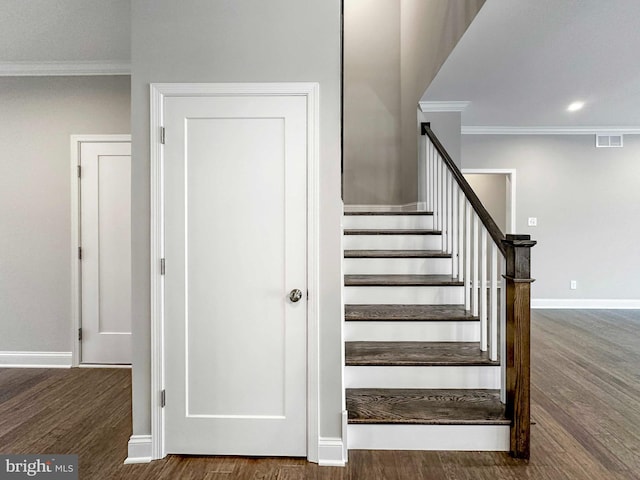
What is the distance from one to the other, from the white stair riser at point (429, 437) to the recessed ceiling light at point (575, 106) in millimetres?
3851

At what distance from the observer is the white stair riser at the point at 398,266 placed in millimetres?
3521

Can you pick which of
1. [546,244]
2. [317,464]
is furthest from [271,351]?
[546,244]

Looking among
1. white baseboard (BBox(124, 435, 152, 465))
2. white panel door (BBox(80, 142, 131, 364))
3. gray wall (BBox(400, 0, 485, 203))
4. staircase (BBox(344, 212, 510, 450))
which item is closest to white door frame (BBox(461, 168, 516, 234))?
gray wall (BBox(400, 0, 485, 203))

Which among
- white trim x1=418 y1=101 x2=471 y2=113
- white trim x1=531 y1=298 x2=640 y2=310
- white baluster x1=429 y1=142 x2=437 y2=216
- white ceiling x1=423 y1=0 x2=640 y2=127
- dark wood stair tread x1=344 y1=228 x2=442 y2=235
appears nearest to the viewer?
white ceiling x1=423 y1=0 x2=640 y2=127

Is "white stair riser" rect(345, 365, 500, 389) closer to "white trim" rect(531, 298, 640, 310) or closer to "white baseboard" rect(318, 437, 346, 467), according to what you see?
"white baseboard" rect(318, 437, 346, 467)

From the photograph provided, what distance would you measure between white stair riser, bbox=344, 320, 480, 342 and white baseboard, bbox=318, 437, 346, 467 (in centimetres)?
79

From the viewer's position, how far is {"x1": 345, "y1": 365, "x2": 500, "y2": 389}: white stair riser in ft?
8.27

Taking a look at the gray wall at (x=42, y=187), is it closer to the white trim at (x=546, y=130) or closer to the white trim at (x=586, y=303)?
the white trim at (x=546, y=130)

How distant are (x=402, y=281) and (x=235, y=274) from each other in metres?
1.46

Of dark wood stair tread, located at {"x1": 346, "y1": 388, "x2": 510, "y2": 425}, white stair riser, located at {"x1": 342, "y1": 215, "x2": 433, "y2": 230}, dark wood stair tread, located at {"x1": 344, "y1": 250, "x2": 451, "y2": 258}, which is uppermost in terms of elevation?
white stair riser, located at {"x1": 342, "y1": 215, "x2": 433, "y2": 230}

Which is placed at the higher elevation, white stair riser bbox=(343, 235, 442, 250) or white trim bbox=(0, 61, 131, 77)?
white trim bbox=(0, 61, 131, 77)

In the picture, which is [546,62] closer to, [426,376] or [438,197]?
[438,197]

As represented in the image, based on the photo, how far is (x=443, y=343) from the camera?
2809 millimetres

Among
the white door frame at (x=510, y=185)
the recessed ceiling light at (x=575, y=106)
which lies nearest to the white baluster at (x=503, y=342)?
the recessed ceiling light at (x=575, y=106)
